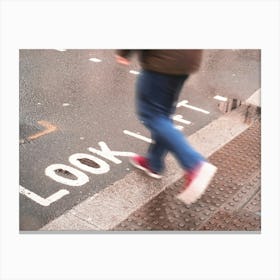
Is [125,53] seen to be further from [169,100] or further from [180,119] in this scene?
[180,119]

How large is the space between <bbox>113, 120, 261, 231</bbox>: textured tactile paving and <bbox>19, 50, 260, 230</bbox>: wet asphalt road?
276 millimetres

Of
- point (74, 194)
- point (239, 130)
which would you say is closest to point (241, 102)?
point (239, 130)

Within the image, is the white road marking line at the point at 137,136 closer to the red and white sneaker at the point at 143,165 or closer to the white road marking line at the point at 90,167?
the red and white sneaker at the point at 143,165

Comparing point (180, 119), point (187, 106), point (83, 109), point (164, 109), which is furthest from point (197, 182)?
point (83, 109)

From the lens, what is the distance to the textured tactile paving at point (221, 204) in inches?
99.0

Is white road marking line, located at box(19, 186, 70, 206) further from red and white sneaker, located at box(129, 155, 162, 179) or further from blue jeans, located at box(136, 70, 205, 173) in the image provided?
blue jeans, located at box(136, 70, 205, 173)

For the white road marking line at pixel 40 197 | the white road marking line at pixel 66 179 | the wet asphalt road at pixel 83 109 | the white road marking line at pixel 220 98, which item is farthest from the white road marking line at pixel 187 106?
the white road marking line at pixel 40 197

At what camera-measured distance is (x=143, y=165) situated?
2826mm

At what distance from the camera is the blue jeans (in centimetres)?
246

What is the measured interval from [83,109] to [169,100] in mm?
785

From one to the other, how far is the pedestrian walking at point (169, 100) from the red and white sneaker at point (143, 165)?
0.68 ft

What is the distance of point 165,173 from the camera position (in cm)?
279
